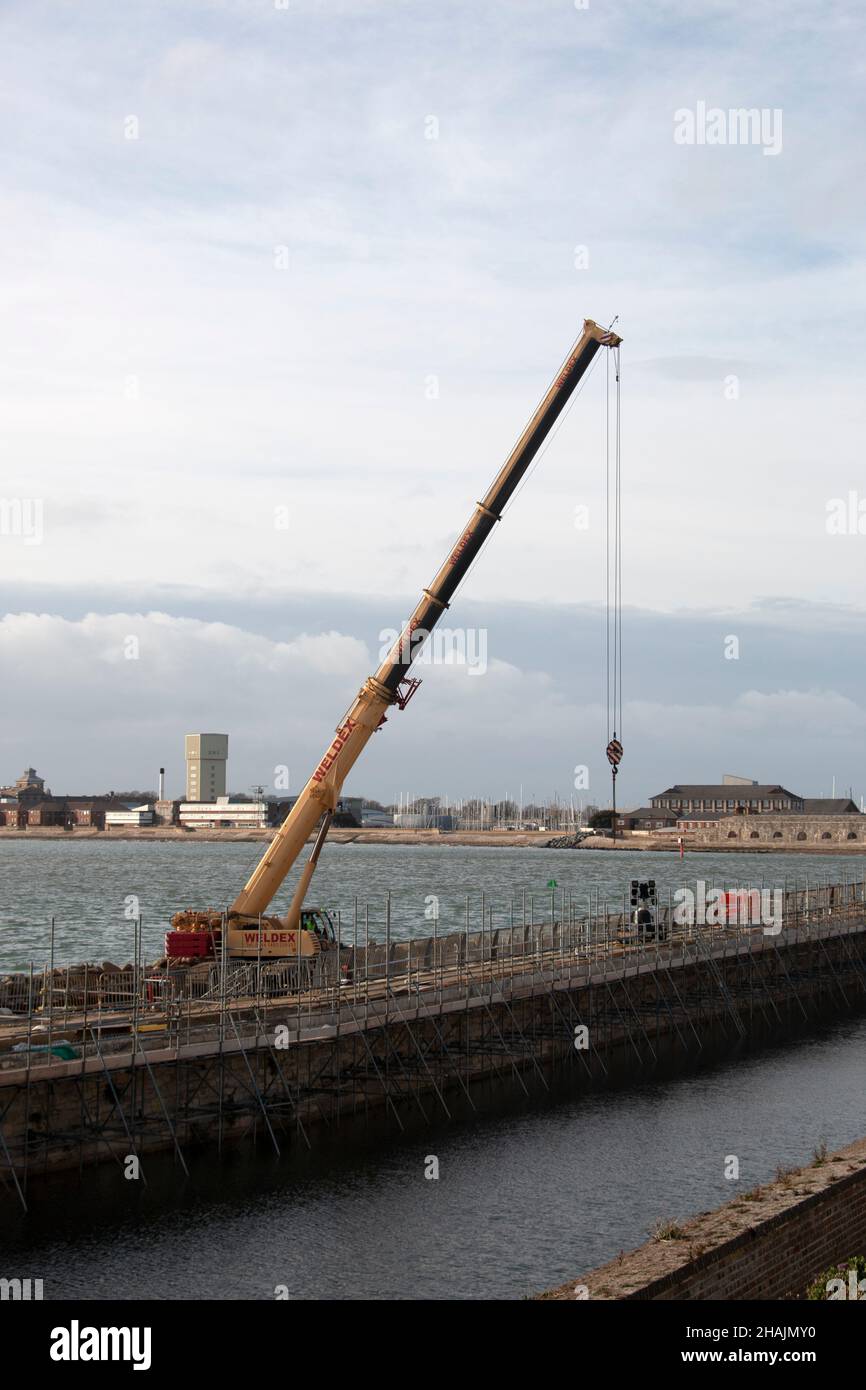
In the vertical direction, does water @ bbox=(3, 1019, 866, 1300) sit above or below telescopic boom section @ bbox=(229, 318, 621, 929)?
below

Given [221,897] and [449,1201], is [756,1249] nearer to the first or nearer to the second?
[449,1201]

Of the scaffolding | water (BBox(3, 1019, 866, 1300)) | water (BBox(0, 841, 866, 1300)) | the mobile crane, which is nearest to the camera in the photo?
water (BBox(3, 1019, 866, 1300))

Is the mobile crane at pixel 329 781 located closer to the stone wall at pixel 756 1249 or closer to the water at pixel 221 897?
the water at pixel 221 897

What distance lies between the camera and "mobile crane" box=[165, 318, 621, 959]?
46031 mm

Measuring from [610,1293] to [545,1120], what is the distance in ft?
82.5

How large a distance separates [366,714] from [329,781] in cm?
241

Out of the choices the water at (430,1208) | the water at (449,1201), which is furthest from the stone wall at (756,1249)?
the water at (449,1201)

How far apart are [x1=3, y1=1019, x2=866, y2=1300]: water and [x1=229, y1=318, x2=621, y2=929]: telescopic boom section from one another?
10.5 metres

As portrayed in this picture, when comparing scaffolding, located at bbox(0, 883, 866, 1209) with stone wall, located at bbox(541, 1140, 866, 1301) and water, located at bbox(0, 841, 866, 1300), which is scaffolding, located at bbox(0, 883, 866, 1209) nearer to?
water, located at bbox(0, 841, 866, 1300)

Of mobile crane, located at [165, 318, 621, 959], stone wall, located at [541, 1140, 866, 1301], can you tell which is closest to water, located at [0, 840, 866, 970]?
mobile crane, located at [165, 318, 621, 959]

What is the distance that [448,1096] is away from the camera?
44062 millimetres

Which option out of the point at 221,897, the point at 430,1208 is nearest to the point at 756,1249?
the point at 430,1208

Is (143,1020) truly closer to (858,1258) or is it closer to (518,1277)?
(518,1277)
